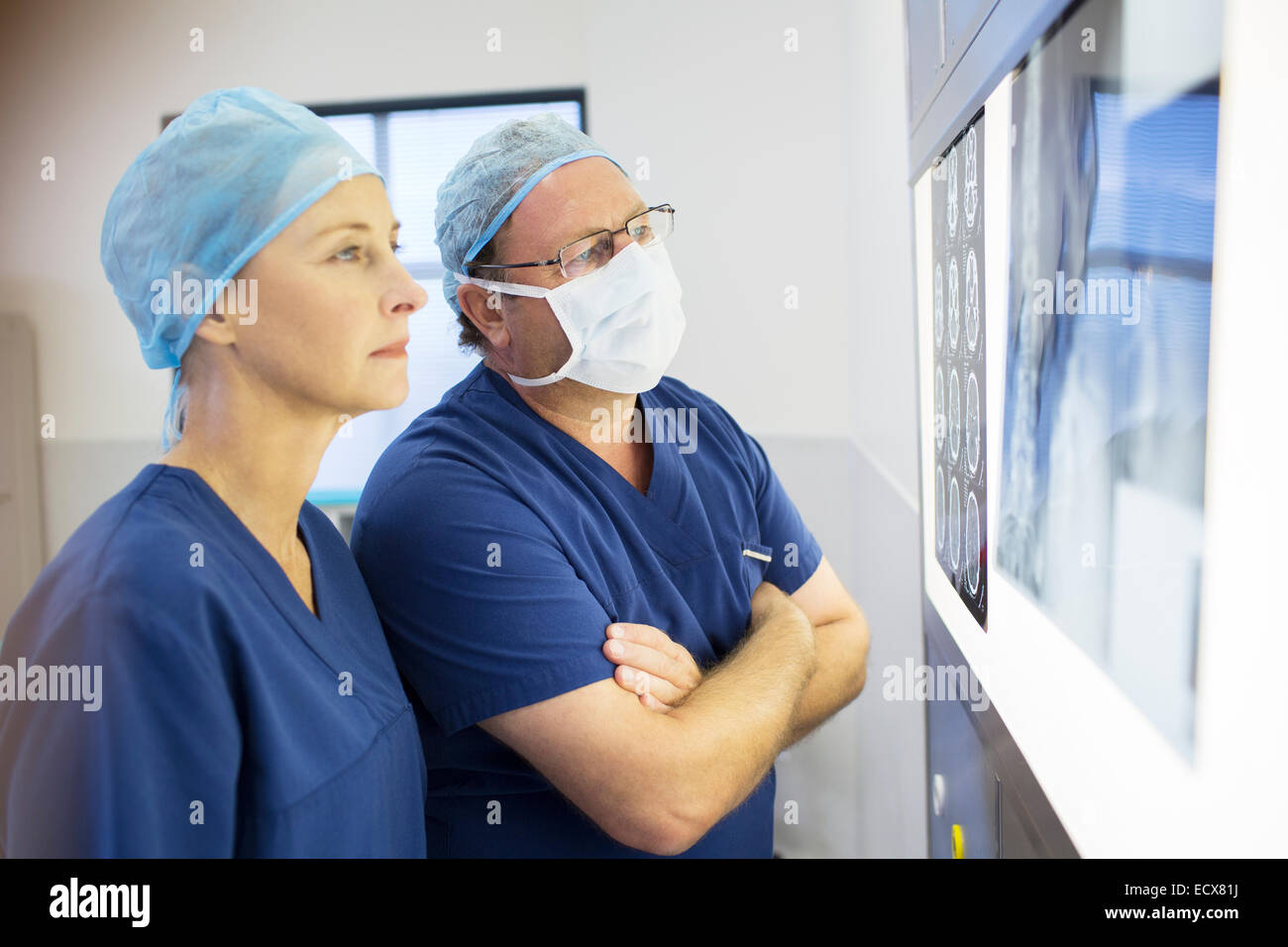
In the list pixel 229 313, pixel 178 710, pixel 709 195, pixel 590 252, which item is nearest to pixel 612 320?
pixel 590 252

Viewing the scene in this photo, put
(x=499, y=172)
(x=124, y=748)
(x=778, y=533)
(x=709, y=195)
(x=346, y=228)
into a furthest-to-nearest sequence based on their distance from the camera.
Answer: (x=709, y=195) < (x=778, y=533) < (x=499, y=172) < (x=346, y=228) < (x=124, y=748)

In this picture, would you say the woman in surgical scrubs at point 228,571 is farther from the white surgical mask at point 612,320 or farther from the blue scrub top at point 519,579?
the white surgical mask at point 612,320

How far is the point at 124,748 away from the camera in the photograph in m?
0.42

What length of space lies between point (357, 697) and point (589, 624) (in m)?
0.17

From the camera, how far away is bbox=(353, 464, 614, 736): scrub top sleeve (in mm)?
619

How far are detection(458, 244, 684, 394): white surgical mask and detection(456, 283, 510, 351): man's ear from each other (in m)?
0.01

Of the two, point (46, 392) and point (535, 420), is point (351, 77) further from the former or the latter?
point (535, 420)

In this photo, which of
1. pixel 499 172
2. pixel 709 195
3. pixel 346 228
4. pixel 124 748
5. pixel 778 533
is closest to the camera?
pixel 124 748

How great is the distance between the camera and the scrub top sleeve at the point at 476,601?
2.03 ft

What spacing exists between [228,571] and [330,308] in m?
0.16

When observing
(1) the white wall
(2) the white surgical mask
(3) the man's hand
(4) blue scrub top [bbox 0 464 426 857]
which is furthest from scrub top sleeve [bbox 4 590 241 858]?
(1) the white wall

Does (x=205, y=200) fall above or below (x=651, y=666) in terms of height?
above

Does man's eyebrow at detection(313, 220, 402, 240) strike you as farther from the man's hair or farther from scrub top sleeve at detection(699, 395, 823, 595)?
scrub top sleeve at detection(699, 395, 823, 595)

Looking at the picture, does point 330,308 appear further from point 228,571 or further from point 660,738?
point 660,738
